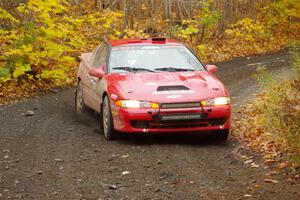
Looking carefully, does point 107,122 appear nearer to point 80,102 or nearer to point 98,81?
point 98,81

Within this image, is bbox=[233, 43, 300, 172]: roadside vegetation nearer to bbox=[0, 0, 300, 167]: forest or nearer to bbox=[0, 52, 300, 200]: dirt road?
bbox=[0, 52, 300, 200]: dirt road

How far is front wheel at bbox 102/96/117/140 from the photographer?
30.8ft

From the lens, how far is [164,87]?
928 cm

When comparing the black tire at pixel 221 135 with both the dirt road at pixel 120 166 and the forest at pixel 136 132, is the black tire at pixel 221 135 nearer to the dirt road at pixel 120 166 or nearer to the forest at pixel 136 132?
the forest at pixel 136 132

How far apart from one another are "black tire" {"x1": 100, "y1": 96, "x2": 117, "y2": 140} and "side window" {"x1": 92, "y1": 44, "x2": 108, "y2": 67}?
130 cm

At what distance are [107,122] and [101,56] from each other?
6.99 ft

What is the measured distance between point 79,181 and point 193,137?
3175 millimetres

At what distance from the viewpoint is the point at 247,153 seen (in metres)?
8.57

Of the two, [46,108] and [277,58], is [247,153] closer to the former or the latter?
[46,108]

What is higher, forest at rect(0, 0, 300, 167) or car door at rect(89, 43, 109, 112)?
car door at rect(89, 43, 109, 112)

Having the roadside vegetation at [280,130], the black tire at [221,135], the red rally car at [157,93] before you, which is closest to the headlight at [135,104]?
the red rally car at [157,93]

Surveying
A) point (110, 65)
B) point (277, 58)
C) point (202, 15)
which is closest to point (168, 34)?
point (202, 15)

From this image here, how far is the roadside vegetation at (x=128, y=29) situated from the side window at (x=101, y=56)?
3620mm

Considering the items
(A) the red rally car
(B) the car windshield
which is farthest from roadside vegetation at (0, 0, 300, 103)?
(A) the red rally car
